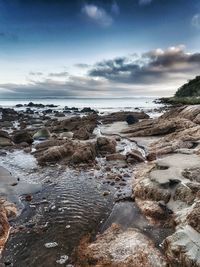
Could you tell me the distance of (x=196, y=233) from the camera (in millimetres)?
10492

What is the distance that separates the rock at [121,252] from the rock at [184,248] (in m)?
0.40

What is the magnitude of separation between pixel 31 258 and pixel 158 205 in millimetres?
6179

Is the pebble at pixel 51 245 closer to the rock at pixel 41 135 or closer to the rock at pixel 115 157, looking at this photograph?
the rock at pixel 115 157

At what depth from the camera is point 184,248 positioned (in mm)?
10156

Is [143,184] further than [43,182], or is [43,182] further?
[43,182]

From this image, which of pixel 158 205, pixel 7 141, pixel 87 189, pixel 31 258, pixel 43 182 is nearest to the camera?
pixel 31 258

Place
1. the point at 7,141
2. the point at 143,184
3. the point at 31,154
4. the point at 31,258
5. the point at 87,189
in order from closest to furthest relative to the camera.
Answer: the point at 31,258, the point at 143,184, the point at 87,189, the point at 31,154, the point at 7,141

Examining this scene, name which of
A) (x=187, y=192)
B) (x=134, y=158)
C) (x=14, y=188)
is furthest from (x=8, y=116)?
(x=187, y=192)

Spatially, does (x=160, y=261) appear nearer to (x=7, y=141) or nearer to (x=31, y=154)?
(x=31, y=154)

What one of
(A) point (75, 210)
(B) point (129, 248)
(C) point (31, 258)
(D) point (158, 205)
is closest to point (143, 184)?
(D) point (158, 205)

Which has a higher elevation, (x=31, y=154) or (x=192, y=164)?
(x=192, y=164)

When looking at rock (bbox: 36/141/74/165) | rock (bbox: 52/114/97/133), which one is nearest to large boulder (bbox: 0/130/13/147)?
rock (bbox: 36/141/74/165)

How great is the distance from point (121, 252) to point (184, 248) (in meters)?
2.26

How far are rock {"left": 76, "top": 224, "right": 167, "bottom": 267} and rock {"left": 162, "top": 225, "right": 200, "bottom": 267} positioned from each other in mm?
400
